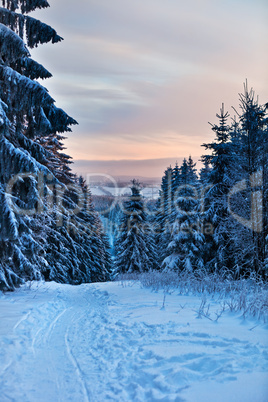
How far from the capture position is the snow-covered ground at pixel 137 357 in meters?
3.12

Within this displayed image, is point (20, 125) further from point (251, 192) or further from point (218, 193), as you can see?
point (218, 193)

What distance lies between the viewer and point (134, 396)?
10.3ft

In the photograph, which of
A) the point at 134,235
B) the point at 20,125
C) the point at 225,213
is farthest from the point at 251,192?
the point at 134,235

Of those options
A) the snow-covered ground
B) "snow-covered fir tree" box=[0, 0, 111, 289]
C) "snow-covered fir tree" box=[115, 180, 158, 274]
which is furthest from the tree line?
"snow-covered fir tree" box=[0, 0, 111, 289]

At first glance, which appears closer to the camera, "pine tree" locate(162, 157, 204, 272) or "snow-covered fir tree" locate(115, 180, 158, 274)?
"pine tree" locate(162, 157, 204, 272)

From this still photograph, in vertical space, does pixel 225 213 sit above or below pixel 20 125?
below

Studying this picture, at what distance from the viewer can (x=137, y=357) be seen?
405 centimetres

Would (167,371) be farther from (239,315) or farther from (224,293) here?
(224,293)

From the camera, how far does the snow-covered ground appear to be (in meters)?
3.12

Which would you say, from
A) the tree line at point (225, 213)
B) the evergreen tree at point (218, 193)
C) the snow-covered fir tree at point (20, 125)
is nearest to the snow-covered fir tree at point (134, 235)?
the tree line at point (225, 213)

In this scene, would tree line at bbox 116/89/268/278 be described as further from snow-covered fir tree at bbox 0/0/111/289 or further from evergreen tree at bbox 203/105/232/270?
snow-covered fir tree at bbox 0/0/111/289

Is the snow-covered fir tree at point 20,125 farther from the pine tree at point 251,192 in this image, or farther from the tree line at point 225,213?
the pine tree at point 251,192

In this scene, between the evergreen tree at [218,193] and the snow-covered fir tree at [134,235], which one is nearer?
the evergreen tree at [218,193]

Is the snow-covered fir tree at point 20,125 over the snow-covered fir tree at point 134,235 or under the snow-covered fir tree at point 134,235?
over
